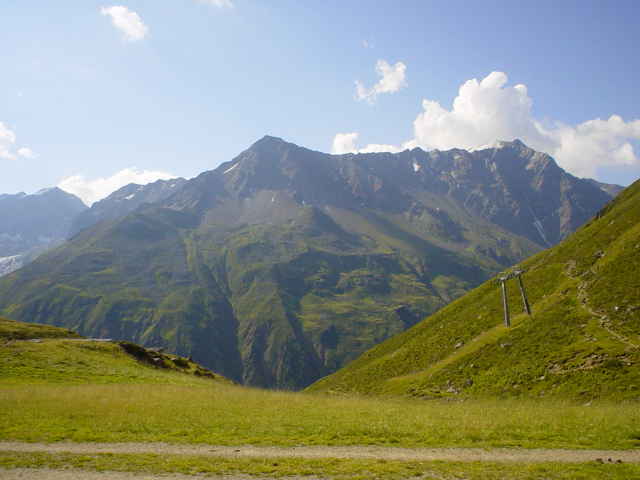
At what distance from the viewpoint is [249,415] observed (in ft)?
83.5

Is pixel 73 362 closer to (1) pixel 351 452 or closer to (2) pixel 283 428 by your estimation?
(2) pixel 283 428

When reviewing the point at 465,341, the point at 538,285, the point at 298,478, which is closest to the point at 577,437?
the point at 298,478

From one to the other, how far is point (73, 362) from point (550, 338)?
183 ft

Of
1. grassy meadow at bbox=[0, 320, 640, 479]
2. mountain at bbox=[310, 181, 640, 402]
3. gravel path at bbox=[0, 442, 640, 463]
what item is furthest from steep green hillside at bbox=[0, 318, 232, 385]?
→ mountain at bbox=[310, 181, 640, 402]

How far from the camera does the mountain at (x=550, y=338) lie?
36.5 meters

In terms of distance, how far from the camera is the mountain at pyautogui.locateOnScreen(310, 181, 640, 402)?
3647 centimetres

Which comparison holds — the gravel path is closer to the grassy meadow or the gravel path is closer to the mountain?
the grassy meadow

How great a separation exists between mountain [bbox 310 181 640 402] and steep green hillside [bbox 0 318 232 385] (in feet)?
107

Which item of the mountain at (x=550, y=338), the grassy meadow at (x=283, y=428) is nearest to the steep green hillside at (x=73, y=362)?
the grassy meadow at (x=283, y=428)

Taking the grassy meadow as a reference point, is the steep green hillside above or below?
below

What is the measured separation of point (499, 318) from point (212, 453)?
57.0 meters

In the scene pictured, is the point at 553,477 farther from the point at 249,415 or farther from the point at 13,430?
the point at 13,430

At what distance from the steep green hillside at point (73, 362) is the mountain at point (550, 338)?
32.6m

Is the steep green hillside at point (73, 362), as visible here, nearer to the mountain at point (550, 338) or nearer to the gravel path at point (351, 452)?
the gravel path at point (351, 452)
